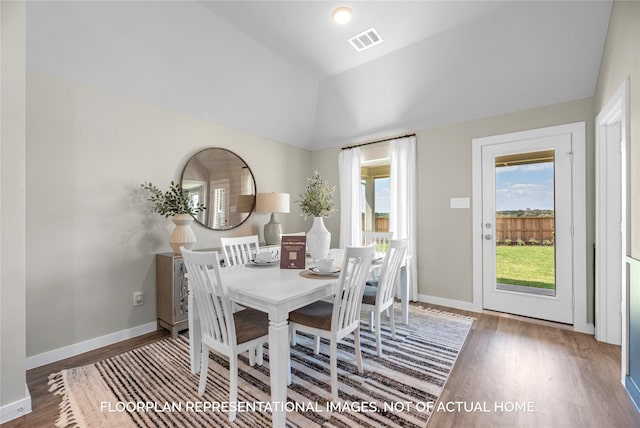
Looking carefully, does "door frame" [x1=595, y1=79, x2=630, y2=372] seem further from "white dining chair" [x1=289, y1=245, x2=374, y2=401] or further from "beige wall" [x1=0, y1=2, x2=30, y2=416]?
"beige wall" [x1=0, y1=2, x2=30, y2=416]

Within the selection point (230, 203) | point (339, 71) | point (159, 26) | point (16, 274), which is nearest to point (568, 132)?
point (339, 71)

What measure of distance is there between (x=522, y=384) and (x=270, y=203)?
2.99 meters

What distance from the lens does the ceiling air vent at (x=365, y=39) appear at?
282 centimetres

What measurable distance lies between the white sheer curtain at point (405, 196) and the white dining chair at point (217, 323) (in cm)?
248

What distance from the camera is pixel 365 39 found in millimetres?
2918

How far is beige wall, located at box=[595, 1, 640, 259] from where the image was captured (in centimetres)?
178

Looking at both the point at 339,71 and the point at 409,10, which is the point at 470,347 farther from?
the point at 339,71

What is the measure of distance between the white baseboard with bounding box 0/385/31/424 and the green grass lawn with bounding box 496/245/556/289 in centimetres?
416

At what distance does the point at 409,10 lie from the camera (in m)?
2.51

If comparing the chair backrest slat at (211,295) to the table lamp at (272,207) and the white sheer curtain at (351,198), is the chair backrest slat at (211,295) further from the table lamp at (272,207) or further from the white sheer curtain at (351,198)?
the white sheer curtain at (351,198)

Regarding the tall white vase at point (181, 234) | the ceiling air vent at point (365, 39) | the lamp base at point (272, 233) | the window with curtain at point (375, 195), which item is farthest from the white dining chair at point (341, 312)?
the window with curtain at point (375, 195)

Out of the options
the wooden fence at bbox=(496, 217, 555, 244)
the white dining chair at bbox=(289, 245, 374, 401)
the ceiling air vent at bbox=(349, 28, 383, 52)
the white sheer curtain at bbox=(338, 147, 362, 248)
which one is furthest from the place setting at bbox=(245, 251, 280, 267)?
the wooden fence at bbox=(496, 217, 555, 244)

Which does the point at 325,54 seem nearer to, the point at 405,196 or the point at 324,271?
the point at 405,196

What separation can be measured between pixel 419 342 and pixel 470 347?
432 millimetres
